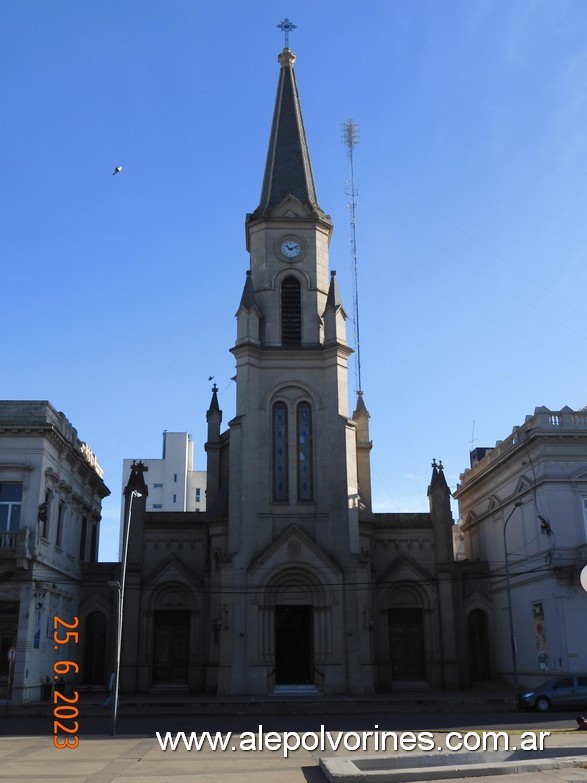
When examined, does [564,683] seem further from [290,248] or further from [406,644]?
[290,248]

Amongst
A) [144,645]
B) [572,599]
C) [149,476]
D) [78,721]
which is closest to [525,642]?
[572,599]

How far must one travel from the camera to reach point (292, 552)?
3984 cm

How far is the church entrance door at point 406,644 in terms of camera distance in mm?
42594

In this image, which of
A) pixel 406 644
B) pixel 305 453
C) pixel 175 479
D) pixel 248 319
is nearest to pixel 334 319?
pixel 248 319

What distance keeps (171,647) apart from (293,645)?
22.9ft

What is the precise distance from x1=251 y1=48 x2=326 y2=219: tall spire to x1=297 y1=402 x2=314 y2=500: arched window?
1187 cm

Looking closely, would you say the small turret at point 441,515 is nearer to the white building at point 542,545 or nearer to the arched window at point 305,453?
the white building at point 542,545

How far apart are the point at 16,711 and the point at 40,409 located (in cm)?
1258

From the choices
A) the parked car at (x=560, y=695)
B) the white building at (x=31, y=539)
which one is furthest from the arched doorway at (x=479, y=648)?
the white building at (x=31, y=539)

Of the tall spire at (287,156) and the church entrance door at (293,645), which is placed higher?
the tall spire at (287,156)

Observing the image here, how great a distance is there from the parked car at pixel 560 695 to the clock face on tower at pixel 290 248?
26.1 meters

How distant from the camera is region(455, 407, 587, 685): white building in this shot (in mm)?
36844

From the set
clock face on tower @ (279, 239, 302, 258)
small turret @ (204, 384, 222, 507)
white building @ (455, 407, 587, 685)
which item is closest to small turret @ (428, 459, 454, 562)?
white building @ (455, 407, 587, 685)

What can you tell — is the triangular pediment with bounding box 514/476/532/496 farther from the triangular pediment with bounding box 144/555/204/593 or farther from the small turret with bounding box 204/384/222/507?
the triangular pediment with bounding box 144/555/204/593
